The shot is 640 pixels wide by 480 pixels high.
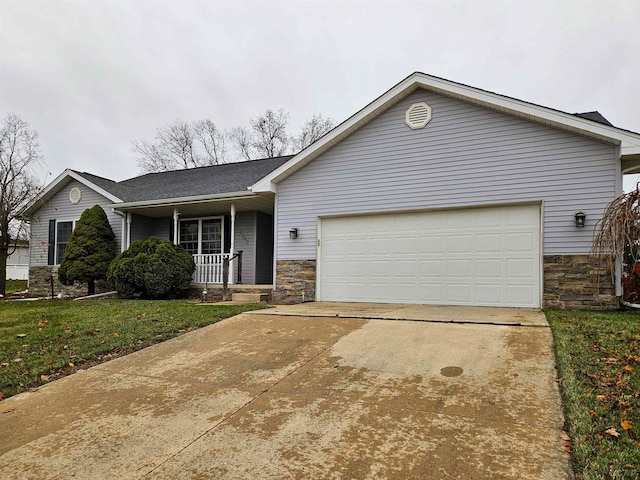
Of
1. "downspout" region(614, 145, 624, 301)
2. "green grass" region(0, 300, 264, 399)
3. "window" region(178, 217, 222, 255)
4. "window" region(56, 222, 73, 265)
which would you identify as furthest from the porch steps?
"window" region(56, 222, 73, 265)

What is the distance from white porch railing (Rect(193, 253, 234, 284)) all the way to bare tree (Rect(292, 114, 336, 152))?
54.0 ft

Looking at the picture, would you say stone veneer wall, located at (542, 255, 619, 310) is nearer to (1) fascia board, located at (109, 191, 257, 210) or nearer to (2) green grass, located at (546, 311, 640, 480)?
(2) green grass, located at (546, 311, 640, 480)

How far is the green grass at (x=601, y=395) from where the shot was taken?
7.28 feet

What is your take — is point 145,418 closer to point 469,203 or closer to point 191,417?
point 191,417

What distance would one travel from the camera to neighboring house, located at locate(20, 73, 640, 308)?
7430 millimetres

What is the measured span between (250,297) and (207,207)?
362 centimetres

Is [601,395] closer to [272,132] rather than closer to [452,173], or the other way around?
[452,173]

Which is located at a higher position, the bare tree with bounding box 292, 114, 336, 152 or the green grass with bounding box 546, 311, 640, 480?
the bare tree with bounding box 292, 114, 336, 152

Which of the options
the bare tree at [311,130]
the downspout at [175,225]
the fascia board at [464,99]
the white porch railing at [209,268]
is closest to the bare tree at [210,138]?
the bare tree at [311,130]

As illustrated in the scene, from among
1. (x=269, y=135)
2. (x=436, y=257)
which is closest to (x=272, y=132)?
(x=269, y=135)

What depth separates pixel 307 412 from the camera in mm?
3109

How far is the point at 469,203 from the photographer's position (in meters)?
8.27

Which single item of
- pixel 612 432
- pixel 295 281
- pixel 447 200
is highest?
pixel 447 200

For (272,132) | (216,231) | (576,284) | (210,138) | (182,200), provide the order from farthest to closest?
1. (210,138)
2. (272,132)
3. (216,231)
4. (182,200)
5. (576,284)
